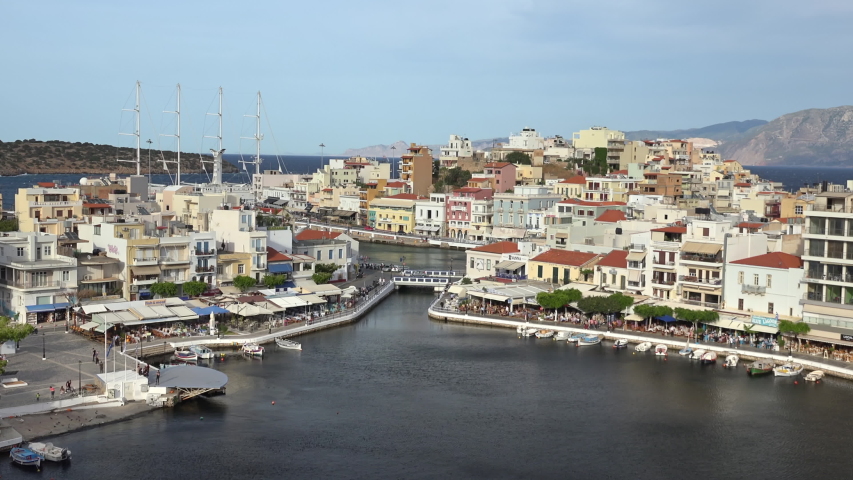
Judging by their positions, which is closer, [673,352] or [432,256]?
[673,352]

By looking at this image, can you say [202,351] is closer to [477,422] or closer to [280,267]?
[280,267]

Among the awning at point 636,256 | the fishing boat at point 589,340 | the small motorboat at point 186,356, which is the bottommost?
the small motorboat at point 186,356

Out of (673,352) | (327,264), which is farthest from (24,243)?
(673,352)

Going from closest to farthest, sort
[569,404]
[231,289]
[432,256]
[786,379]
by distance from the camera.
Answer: [569,404]
[786,379]
[231,289]
[432,256]

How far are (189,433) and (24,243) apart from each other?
1441cm

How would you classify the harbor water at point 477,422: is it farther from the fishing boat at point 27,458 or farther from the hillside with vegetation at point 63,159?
the hillside with vegetation at point 63,159

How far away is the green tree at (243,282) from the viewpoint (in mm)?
36750

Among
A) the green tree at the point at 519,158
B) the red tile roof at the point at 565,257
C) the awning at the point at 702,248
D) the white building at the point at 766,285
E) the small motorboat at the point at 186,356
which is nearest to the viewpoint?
the small motorboat at the point at 186,356

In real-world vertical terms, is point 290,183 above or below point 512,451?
above

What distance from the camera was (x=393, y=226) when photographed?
7194 centimetres

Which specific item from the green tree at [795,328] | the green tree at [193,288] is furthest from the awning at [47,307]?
the green tree at [795,328]

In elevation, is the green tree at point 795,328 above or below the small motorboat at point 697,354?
above

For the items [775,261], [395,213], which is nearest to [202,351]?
[775,261]

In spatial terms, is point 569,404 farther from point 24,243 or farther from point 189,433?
point 24,243
